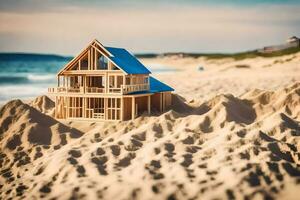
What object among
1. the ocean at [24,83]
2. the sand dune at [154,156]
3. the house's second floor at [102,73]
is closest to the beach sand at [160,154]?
the sand dune at [154,156]

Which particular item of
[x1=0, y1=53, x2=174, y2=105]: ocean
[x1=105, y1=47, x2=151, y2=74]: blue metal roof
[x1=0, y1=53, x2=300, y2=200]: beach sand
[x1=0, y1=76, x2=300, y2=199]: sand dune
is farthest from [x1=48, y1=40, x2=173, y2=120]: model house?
[x1=0, y1=53, x2=174, y2=105]: ocean

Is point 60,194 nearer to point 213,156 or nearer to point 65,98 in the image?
point 213,156

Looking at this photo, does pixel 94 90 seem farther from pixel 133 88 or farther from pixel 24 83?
pixel 24 83

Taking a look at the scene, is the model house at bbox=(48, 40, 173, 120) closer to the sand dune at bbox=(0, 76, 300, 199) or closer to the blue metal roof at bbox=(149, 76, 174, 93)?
the blue metal roof at bbox=(149, 76, 174, 93)

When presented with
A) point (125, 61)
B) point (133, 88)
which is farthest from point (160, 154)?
point (125, 61)

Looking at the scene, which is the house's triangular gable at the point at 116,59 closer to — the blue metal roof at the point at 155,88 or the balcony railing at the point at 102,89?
the balcony railing at the point at 102,89

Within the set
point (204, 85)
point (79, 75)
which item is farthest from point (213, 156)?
point (204, 85)

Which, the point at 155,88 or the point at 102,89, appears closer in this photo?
the point at 102,89
